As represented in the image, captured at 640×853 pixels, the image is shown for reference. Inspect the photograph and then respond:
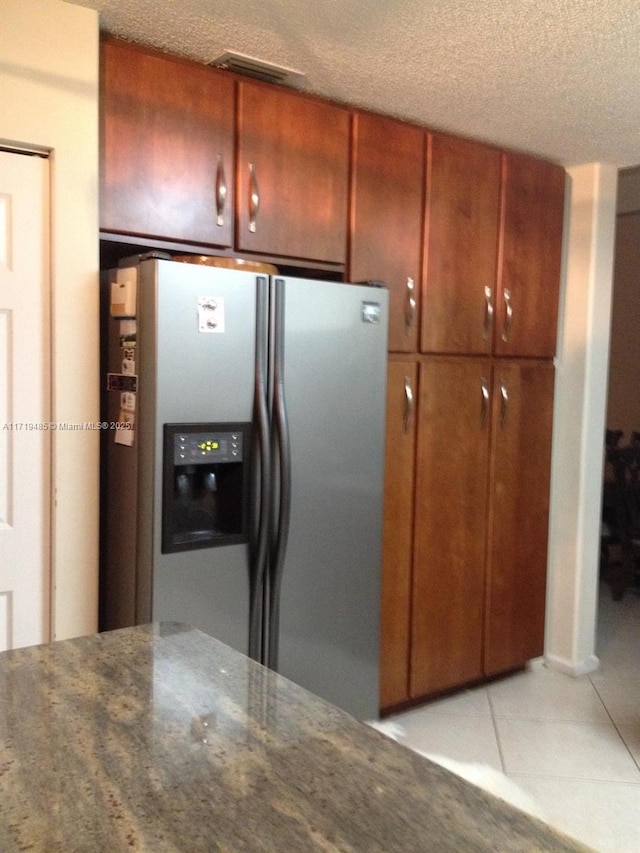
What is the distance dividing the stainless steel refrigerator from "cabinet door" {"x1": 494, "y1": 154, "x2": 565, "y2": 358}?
878 millimetres

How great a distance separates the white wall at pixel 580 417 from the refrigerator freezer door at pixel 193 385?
1780 millimetres

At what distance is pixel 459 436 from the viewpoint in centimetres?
294

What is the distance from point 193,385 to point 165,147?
0.72 metres

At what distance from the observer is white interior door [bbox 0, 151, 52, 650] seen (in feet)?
6.46

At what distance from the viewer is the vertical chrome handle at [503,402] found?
3071mm

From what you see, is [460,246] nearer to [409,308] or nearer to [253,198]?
[409,308]

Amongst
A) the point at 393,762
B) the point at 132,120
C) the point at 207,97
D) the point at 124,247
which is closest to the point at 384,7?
the point at 207,97

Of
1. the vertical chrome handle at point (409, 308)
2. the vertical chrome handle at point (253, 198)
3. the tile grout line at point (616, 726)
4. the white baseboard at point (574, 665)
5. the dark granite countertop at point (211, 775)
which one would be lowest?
the tile grout line at point (616, 726)

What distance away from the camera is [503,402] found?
121 inches

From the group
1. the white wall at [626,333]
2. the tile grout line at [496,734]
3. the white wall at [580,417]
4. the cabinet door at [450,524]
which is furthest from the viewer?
the white wall at [626,333]

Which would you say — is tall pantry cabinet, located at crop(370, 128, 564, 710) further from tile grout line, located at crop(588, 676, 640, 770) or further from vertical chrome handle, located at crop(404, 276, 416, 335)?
tile grout line, located at crop(588, 676, 640, 770)

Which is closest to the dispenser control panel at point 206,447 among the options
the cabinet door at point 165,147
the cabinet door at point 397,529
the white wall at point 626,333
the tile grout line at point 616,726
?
the cabinet door at point 165,147

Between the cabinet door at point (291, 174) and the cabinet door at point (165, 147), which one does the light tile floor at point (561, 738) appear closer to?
the cabinet door at point (291, 174)

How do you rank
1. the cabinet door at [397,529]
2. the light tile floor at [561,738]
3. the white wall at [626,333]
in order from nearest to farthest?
the light tile floor at [561,738], the cabinet door at [397,529], the white wall at [626,333]
